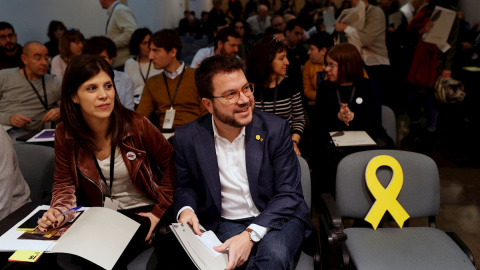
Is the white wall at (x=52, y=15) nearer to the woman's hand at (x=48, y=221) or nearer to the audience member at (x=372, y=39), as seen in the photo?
the audience member at (x=372, y=39)

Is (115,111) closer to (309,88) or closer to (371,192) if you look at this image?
(371,192)

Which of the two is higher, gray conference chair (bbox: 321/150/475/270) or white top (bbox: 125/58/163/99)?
white top (bbox: 125/58/163/99)

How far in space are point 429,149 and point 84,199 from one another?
383cm

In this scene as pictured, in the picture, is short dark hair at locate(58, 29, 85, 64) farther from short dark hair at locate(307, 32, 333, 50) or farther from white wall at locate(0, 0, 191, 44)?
short dark hair at locate(307, 32, 333, 50)

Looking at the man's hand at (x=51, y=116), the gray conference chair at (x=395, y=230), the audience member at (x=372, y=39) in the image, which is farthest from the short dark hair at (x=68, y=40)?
the gray conference chair at (x=395, y=230)

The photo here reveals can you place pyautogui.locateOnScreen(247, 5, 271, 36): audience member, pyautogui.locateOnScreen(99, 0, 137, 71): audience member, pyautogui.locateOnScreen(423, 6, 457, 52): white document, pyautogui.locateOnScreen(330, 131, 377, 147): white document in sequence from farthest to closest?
pyautogui.locateOnScreen(247, 5, 271, 36): audience member
pyautogui.locateOnScreen(99, 0, 137, 71): audience member
pyautogui.locateOnScreen(423, 6, 457, 52): white document
pyautogui.locateOnScreen(330, 131, 377, 147): white document

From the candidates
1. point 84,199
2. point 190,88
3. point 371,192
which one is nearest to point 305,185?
point 371,192

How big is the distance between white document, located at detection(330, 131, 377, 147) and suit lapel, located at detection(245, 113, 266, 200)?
0.89 m

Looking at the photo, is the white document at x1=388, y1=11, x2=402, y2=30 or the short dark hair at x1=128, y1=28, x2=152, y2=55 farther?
the white document at x1=388, y1=11, x2=402, y2=30

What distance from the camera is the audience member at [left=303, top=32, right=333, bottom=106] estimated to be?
3.96 m

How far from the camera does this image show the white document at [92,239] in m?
1.41

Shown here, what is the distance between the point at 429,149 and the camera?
4371 mm

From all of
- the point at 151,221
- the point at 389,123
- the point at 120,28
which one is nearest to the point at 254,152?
the point at 151,221

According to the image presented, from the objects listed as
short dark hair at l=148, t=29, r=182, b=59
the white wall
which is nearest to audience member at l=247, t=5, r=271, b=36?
the white wall
